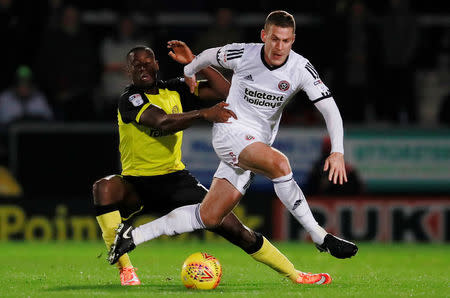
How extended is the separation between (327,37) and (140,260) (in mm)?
5246

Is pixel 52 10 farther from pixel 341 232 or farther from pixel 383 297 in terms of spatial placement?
pixel 383 297

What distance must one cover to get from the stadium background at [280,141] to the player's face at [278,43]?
20.0 feet

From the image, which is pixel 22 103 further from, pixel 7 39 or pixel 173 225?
pixel 173 225

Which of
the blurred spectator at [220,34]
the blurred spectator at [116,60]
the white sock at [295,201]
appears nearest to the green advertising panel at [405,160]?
the blurred spectator at [220,34]

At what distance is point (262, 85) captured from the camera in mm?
7785

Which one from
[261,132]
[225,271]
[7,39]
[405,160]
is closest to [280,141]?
[405,160]

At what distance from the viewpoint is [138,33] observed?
14.5 meters

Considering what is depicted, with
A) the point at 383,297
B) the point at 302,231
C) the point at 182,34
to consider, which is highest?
the point at 182,34

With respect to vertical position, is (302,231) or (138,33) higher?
(138,33)

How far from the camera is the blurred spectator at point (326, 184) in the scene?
45.3 ft

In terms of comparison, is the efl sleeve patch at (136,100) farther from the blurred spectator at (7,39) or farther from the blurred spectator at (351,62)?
the blurred spectator at (7,39)

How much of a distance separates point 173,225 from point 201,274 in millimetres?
451

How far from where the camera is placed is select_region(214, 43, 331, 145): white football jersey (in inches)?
305

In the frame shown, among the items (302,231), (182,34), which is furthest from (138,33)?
(302,231)
